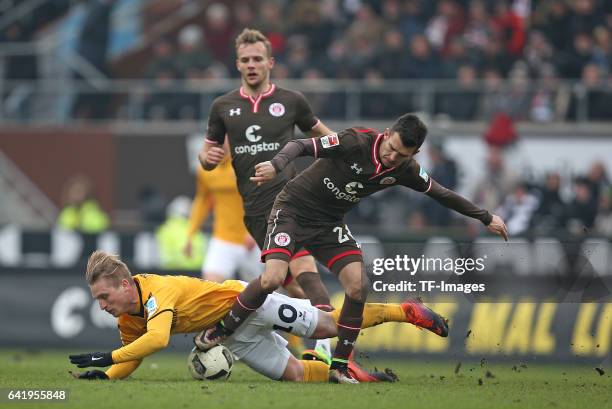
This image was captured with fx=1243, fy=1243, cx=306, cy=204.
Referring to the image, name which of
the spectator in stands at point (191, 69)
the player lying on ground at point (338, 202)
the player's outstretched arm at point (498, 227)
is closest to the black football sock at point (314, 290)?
the player lying on ground at point (338, 202)

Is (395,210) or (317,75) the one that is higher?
(317,75)

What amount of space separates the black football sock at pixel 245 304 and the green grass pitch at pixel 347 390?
459mm

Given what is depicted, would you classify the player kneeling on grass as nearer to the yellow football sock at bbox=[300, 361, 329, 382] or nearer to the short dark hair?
the yellow football sock at bbox=[300, 361, 329, 382]

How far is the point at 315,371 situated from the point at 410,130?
7.09 feet

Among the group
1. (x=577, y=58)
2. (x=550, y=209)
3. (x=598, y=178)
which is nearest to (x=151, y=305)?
(x=550, y=209)

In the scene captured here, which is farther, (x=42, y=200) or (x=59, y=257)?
(x=42, y=200)

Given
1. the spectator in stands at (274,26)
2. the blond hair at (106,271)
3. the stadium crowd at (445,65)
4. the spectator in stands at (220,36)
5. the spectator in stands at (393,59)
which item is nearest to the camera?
the blond hair at (106,271)

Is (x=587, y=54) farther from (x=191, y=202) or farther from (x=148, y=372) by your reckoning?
(x=148, y=372)

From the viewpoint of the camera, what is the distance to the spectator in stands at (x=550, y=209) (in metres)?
17.3

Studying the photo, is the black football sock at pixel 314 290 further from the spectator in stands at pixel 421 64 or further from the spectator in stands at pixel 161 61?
the spectator in stands at pixel 161 61

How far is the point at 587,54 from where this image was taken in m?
20.1

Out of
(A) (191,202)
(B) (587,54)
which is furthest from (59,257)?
(B) (587,54)

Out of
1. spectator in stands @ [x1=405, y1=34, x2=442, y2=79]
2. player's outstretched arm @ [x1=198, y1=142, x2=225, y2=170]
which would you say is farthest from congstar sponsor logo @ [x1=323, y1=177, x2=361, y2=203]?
spectator in stands @ [x1=405, y1=34, x2=442, y2=79]

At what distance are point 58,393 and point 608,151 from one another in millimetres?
13263
